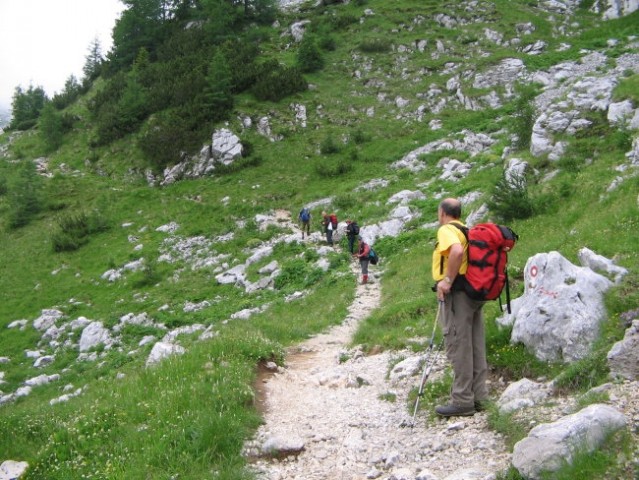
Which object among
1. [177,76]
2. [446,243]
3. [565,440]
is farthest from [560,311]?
[177,76]

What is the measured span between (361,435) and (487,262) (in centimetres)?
276

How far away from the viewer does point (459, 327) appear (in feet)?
19.6

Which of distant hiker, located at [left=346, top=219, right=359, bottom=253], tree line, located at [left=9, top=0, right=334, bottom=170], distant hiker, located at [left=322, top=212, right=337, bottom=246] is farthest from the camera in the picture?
tree line, located at [left=9, top=0, right=334, bottom=170]

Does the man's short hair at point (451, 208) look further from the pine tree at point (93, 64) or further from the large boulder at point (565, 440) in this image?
the pine tree at point (93, 64)

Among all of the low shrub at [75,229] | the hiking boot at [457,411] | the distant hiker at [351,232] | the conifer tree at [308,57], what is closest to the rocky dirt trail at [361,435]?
the hiking boot at [457,411]

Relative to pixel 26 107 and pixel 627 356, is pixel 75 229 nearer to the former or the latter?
pixel 627 356

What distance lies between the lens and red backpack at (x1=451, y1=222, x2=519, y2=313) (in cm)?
571

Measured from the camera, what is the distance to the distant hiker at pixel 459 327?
19.1 feet

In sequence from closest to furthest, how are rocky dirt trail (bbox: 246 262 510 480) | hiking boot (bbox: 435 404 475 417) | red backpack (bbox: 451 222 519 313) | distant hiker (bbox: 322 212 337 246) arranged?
rocky dirt trail (bbox: 246 262 510 480) < red backpack (bbox: 451 222 519 313) < hiking boot (bbox: 435 404 475 417) < distant hiker (bbox: 322 212 337 246)

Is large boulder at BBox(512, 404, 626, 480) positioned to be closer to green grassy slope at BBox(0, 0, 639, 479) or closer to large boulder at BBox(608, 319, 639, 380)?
large boulder at BBox(608, 319, 639, 380)

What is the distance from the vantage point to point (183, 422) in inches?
252

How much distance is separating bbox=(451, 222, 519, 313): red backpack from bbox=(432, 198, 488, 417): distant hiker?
11 cm

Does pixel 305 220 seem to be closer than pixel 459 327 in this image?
No

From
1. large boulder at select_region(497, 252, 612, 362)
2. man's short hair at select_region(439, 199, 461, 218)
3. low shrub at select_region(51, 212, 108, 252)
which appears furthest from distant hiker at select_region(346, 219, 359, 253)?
low shrub at select_region(51, 212, 108, 252)
